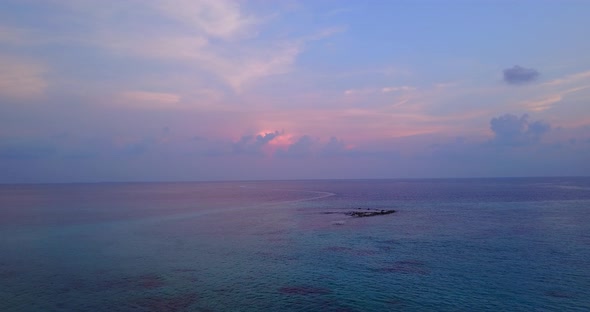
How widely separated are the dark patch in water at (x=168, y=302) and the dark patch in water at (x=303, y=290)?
900 cm

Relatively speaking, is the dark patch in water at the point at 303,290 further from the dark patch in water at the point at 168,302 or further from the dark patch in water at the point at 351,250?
the dark patch in water at the point at 351,250

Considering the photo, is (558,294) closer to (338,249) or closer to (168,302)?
(338,249)

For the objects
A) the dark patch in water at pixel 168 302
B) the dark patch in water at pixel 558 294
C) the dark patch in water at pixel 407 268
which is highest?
the dark patch in water at pixel 407 268

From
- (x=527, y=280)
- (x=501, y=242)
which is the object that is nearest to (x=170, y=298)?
(x=527, y=280)

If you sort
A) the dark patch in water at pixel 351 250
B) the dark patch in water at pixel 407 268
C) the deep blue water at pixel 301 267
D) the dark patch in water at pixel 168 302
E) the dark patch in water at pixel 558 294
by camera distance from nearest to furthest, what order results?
the dark patch in water at pixel 168 302
the deep blue water at pixel 301 267
the dark patch in water at pixel 558 294
the dark patch in water at pixel 407 268
the dark patch in water at pixel 351 250

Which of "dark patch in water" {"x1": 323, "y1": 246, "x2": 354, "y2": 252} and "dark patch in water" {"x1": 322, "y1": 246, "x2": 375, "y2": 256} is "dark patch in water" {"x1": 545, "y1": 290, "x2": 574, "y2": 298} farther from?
"dark patch in water" {"x1": 323, "y1": 246, "x2": 354, "y2": 252}

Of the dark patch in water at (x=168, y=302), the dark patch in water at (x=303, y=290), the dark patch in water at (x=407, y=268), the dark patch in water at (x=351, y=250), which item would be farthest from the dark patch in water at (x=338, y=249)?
the dark patch in water at (x=168, y=302)

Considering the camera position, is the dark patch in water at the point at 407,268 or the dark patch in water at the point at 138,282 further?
the dark patch in water at the point at 407,268

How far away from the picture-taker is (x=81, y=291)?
40.1 m

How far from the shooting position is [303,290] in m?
39.8

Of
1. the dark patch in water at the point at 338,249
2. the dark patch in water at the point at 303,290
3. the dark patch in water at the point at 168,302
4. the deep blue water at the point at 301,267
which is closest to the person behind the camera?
the dark patch in water at the point at 168,302

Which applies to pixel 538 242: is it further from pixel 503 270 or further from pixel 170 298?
pixel 170 298

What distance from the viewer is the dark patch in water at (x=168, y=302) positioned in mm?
35184

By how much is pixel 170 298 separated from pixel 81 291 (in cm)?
1033
